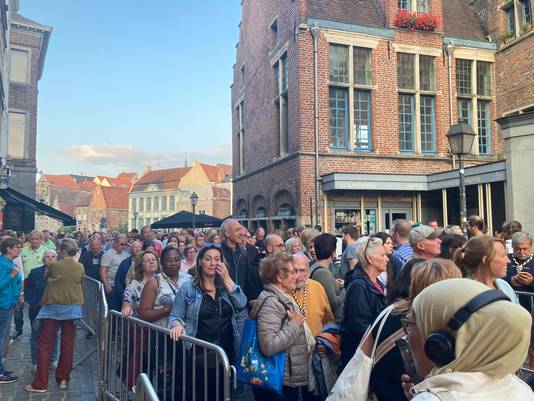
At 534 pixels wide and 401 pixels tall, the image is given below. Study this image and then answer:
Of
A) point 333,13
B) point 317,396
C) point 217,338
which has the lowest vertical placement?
point 317,396

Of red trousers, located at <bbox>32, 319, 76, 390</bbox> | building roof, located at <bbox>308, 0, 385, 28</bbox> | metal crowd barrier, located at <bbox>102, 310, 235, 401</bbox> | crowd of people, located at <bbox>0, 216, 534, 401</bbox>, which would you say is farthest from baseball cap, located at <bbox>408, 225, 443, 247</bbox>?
building roof, located at <bbox>308, 0, 385, 28</bbox>

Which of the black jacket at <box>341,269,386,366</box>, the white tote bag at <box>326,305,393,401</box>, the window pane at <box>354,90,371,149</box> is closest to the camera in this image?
the white tote bag at <box>326,305,393,401</box>

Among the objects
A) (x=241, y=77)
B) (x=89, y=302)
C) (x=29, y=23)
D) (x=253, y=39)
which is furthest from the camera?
(x=29, y=23)

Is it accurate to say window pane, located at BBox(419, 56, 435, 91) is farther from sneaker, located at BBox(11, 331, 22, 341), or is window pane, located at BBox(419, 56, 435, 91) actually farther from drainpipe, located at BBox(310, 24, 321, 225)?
sneaker, located at BBox(11, 331, 22, 341)

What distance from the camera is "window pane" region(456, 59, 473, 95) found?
18.0m

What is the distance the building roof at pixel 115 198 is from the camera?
83312 millimetres

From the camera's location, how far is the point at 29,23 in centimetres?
2773

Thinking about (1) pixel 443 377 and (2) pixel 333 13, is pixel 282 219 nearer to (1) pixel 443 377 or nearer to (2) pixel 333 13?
(2) pixel 333 13

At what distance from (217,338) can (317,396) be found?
100cm

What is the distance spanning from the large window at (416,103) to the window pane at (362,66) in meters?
1.31

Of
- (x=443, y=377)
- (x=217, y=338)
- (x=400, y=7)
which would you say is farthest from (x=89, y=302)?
(x=400, y=7)

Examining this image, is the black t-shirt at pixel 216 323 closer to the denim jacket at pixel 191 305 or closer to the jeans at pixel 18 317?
the denim jacket at pixel 191 305

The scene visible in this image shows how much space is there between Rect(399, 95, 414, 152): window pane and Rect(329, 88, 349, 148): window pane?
2.30 meters

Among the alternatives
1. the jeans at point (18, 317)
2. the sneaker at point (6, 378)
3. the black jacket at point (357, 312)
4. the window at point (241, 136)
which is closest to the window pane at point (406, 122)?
the window at point (241, 136)
